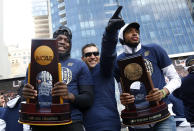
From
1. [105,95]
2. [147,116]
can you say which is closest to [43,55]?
[105,95]

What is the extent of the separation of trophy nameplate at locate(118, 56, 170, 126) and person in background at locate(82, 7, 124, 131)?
1.17ft

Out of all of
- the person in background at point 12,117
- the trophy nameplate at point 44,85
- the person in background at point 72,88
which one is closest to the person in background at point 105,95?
the person in background at point 72,88

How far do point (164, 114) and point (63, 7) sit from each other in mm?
63347

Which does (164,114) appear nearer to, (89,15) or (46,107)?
(46,107)

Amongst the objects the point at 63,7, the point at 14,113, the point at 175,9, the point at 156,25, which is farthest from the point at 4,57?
the point at 175,9

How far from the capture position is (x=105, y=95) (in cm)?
223

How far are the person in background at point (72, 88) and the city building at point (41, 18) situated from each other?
77075 mm

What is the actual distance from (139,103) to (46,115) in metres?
0.89

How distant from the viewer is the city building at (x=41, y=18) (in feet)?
249

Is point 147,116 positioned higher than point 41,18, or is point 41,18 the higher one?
point 41,18

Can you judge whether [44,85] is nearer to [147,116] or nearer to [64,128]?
[64,128]

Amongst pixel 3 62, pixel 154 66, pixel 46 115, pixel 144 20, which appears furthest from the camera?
pixel 144 20

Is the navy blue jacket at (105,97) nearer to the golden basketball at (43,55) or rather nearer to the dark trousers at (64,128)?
the dark trousers at (64,128)

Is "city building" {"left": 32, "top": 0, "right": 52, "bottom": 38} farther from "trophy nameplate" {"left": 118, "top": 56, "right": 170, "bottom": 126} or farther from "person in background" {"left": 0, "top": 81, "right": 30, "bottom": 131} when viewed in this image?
"trophy nameplate" {"left": 118, "top": 56, "right": 170, "bottom": 126}
